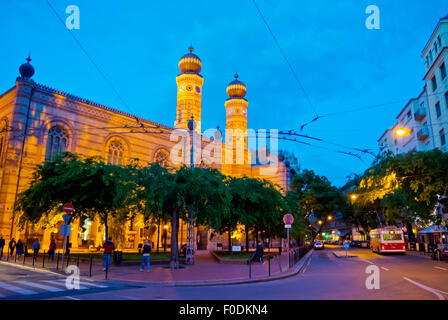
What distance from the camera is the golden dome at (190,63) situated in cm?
4550

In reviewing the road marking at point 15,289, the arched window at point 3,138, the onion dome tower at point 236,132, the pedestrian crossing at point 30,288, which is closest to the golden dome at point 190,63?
the onion dome tower at point 236,132

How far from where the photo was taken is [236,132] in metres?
50.5

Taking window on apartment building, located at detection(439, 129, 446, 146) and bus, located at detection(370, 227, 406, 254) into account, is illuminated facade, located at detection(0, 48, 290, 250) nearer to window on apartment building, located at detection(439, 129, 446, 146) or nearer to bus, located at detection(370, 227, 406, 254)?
bus, located at detection(370, 227, 406, 254)

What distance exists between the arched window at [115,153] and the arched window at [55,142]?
4.54 m

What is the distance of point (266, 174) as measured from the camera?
5469 cm

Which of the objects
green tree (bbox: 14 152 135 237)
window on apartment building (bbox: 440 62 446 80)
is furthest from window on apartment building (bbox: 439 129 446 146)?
green tree (bbox: 14 152 135 237)

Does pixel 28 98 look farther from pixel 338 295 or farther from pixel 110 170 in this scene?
pixel 338 295

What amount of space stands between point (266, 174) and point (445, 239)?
85.6ft

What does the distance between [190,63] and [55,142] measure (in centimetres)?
2130

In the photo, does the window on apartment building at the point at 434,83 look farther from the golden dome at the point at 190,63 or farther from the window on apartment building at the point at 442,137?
the golden dome at the point at 190,63

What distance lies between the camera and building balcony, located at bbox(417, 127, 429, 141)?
119 feet

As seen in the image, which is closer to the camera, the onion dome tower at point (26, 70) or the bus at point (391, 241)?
the onion dome tower at point (26, 70)

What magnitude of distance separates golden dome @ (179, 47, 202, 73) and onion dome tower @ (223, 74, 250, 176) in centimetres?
852

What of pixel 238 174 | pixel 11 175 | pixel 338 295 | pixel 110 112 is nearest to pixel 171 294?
pixel 338 295
